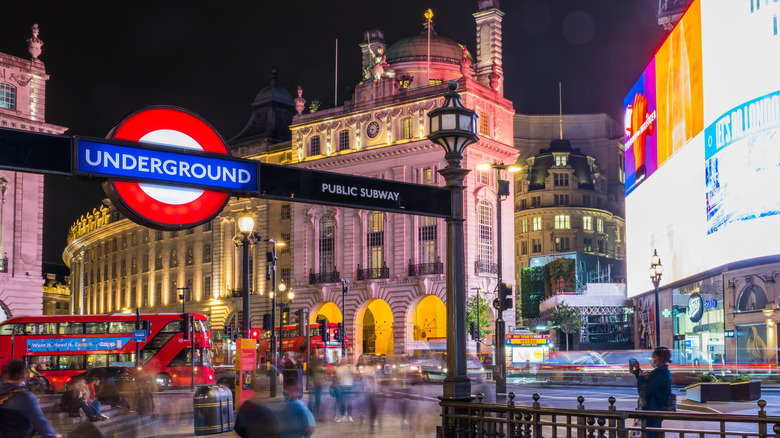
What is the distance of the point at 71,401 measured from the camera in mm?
20062

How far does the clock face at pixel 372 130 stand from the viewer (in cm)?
7231

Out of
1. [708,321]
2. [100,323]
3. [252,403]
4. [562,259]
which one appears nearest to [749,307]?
[708,321]

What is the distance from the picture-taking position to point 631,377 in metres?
43.2

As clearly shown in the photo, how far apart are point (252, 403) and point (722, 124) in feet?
113

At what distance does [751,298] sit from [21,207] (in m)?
48.3

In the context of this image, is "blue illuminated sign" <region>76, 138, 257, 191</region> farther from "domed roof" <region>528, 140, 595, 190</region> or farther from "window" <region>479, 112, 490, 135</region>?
"domed roof" <region>528, 140, 595, 190</region>

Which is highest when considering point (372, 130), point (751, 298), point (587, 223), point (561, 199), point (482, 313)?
point (372, 130)

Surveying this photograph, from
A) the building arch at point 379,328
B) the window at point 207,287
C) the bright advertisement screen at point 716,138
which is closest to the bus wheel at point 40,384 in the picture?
the bright advertisement screen at point 716,138

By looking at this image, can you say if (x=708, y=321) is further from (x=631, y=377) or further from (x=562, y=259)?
(x=562, y=259)

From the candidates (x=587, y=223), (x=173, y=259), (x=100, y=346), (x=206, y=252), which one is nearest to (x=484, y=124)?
(x=206, y=252)

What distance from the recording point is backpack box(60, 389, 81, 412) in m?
19.6

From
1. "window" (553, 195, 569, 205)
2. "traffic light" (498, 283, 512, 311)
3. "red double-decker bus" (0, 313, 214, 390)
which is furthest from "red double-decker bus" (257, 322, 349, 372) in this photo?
"window" (553, 195, 569, 205)

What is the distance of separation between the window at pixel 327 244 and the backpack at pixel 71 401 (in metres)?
53.5

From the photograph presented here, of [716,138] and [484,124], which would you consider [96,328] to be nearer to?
[716,138]
